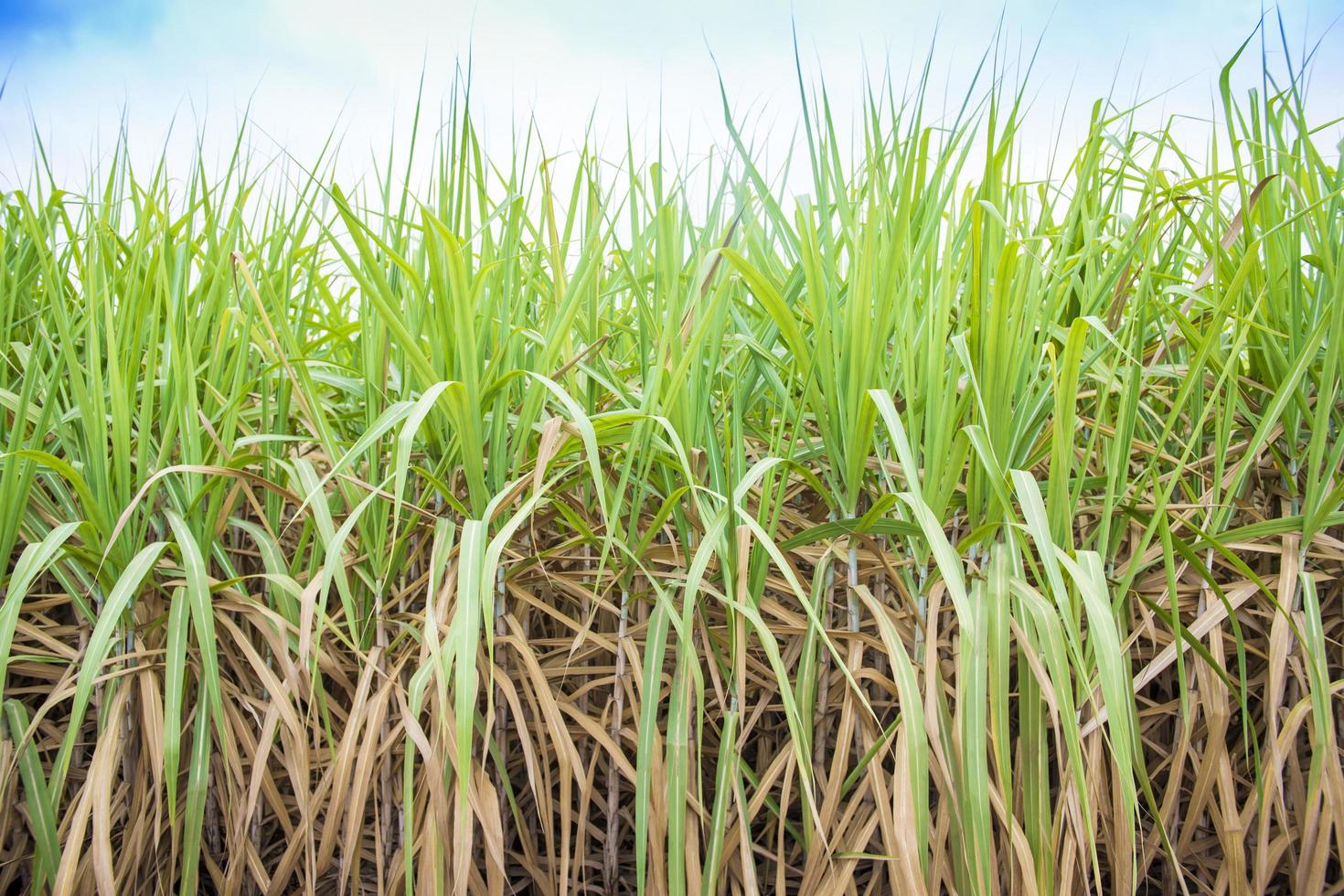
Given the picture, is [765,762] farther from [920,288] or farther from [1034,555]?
[920,288]

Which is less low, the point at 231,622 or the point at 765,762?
the point at 231,622

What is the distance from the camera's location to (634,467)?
0.95 m

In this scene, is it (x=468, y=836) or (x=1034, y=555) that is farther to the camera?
(x=1034, y=555)

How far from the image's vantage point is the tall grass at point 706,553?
2.42ft

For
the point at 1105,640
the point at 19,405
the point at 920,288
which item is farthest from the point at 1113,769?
the point at 19,405

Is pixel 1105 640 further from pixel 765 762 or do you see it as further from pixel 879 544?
pixel 765 762

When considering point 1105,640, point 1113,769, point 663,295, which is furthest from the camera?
point 663,295

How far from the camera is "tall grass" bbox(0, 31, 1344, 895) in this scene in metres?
0.74

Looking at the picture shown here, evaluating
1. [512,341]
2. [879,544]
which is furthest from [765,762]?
[512,341]

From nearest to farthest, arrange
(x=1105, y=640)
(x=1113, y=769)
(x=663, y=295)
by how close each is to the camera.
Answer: (x=1105, y=640)
(x=1113, y=769)
(x=663, y=295)

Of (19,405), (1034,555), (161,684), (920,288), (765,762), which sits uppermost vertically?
(920,288)

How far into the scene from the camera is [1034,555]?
2.83 ft

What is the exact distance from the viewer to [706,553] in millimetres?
716

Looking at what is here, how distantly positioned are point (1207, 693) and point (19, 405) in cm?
119
